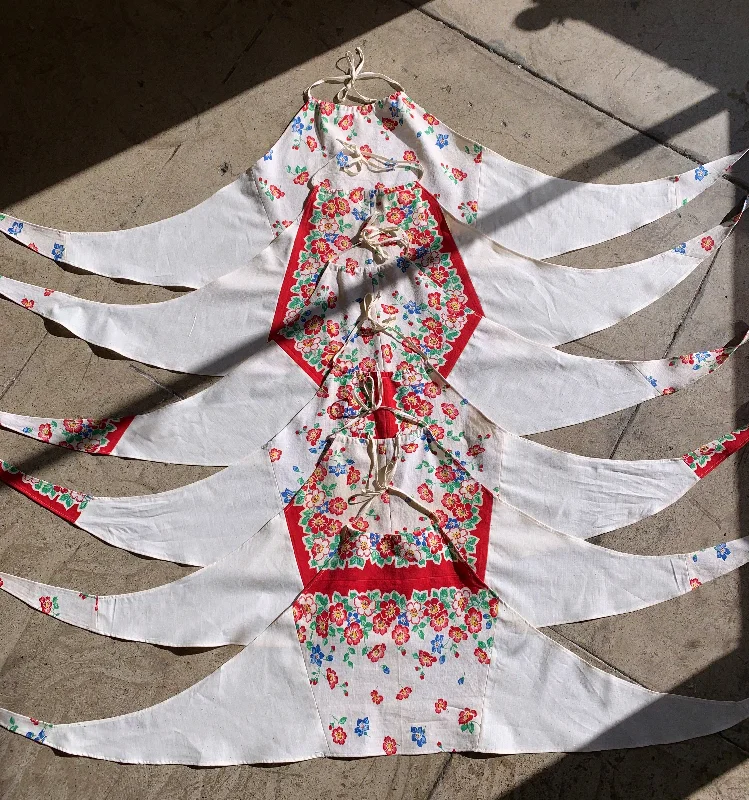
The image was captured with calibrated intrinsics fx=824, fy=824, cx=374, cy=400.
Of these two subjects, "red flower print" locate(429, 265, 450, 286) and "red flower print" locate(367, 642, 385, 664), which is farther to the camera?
"red flower print" locate(429, 265, 450, 286)

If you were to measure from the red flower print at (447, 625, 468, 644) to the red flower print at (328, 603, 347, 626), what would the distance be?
0.22 metres

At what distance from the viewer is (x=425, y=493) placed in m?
1.76

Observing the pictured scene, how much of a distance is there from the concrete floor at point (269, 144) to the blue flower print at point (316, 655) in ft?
0.70

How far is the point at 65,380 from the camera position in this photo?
74.2 inches

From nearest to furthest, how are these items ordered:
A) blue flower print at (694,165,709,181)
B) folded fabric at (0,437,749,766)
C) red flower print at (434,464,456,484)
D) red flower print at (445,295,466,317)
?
folded fabric at (0,437,749,766) → red flower print at (434,464,456,484) → red flower print at (445,295,466,317) → blue flower print at (694,165,709,181)

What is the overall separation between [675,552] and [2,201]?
1.78 metres

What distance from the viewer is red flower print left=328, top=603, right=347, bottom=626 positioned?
169 centimetres

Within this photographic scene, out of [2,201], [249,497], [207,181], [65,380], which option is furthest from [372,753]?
[2,201]

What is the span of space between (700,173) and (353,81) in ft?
2.87

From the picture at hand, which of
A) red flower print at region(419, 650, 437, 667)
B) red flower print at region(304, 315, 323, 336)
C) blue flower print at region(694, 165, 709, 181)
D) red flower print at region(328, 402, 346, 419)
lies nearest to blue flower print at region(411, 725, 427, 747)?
red flower print at region(419, 650, 437, 667)

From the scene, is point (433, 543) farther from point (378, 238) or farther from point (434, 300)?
point (378, 238)

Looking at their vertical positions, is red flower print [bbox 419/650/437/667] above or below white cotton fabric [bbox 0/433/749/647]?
below

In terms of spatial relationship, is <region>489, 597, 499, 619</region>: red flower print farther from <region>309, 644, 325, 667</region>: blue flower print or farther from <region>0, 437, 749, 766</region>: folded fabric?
<region>309, 644, 325, 667</region>: blue flower print

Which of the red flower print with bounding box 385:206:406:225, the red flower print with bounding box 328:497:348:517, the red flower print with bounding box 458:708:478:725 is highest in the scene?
the red flower print with bounding box 385:206:406:225
